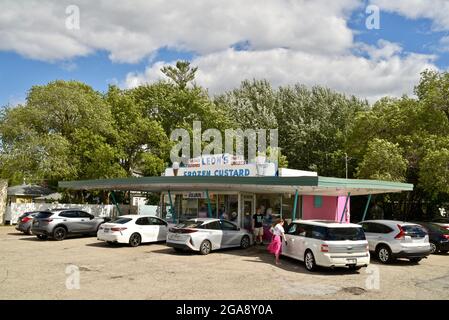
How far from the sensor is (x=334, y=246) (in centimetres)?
1337

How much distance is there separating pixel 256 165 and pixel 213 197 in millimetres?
3432

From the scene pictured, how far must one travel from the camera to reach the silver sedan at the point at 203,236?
17.2 metres

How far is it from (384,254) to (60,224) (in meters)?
15.1

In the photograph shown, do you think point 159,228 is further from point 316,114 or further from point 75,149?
point 316,114

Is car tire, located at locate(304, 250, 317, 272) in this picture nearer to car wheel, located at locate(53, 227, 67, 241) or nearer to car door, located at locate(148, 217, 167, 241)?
car door, located at locate(148, 217, 167, 241)

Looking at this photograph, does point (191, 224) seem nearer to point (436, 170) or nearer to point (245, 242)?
point (245, 242)

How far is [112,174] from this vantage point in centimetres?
3547

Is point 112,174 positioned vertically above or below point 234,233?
above

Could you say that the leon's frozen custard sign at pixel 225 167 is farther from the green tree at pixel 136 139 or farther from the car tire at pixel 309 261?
the green tree at pixel 136 139

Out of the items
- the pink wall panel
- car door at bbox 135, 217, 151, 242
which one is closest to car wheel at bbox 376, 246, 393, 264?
the pink wall panel

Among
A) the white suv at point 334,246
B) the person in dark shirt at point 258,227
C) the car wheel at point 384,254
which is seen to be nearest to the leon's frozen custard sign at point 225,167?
the person in dark shirt at point 258,227

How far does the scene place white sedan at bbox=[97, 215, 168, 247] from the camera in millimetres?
19266

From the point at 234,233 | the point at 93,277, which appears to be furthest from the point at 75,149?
the point at 93,277

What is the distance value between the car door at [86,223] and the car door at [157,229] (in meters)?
4.91
